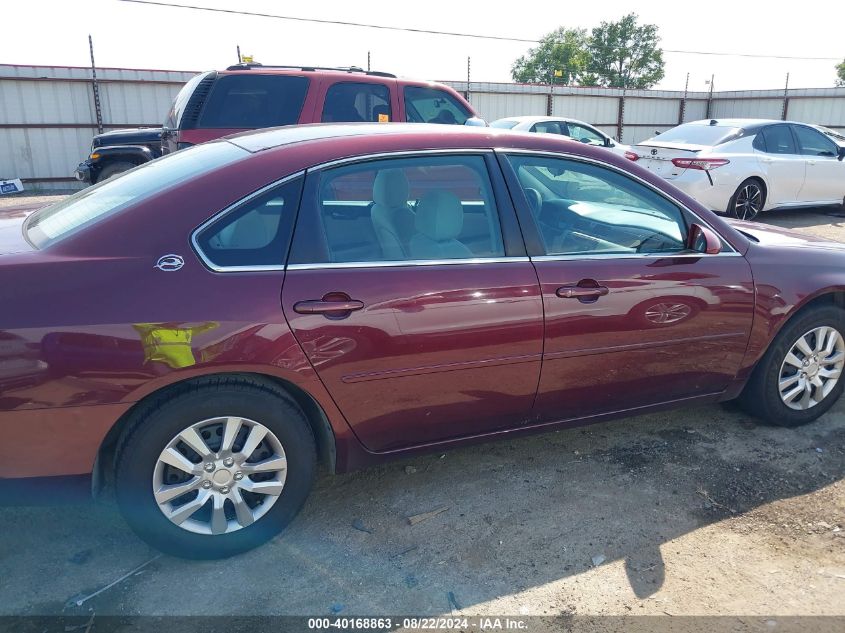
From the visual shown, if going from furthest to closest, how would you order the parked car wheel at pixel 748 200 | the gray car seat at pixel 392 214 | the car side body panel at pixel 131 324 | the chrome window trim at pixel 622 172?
the parked car wheel at pixel 748 200, the chrome window trim at pixel 622 172, the gray car seat at pixel 392 214, the car side body panel at pixel 131 324

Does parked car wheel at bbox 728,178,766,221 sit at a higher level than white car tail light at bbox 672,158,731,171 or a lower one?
lower

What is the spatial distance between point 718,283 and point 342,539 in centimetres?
219

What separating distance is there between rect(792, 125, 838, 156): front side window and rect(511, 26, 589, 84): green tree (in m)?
48.7

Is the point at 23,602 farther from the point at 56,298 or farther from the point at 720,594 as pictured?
the point at 720,594

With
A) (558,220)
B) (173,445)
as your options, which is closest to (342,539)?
(173,445)

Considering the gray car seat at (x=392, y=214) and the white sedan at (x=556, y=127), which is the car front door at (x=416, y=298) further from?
the white sedan at (x=556, y=127)

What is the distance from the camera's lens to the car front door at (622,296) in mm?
3066

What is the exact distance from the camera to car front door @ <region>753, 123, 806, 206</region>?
10.2 metres

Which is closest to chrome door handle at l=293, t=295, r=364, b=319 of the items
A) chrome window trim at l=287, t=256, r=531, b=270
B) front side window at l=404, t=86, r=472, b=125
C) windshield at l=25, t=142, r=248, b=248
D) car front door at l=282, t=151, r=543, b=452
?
car front door at l=282, t=151, r=543, b=452

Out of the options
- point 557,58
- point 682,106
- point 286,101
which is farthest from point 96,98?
point 557,58

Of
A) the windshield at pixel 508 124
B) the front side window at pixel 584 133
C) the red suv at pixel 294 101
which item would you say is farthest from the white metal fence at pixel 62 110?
the red suv at pixel 294 101

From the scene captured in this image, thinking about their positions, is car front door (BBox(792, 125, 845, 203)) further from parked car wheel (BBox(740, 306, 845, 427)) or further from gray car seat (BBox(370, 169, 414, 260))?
gray car seat (BBox(370, 169, 414, 260))

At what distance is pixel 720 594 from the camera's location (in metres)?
2.59

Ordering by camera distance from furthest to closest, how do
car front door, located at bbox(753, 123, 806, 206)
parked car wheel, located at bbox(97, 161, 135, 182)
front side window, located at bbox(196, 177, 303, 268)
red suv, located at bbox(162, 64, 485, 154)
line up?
parked car wheel, located at bbox(97, 161, 135, 182), car front door, located at bbox(753, 123, 806, 206), red suv, located at bbox(162, 64, 485, 154), front side window, located at bbox(196, 177, 303, 268)
